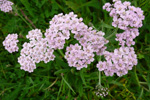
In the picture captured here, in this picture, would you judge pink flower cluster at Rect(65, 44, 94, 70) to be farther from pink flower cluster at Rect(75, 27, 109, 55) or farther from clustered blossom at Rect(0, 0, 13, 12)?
clustered blossom at Rect(0, 0, 13, 12)

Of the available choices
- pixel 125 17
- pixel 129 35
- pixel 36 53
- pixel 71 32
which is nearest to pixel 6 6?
pixel 36 53

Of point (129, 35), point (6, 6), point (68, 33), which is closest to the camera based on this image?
point (68, 33)

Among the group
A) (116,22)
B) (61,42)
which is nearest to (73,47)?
(61,42)

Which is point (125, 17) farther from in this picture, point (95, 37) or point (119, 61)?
point (119, 61)

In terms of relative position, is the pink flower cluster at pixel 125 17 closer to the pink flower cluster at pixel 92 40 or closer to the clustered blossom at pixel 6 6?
the pink flower cluster at pixel 92 40

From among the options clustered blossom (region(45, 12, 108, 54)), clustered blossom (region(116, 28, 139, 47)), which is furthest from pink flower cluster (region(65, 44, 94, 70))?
clustered blossom (region(116, 28, 139, 47))

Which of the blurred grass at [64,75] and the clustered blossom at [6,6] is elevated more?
the clustered blossom at [6,6]

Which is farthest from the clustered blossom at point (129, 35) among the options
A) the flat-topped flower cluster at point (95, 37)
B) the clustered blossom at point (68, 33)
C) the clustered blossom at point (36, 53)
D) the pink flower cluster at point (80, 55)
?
the clustered blossom at point (36, 53)

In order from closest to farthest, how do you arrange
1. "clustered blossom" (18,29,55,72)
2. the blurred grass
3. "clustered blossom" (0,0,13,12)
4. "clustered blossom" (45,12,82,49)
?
"clustered blossom" (45,12,82,49), "clustered blossom" (18,29,55,72), "clustered blossom" (0,0,13,12), the blurred grass

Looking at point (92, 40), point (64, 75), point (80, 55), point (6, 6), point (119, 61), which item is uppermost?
point (6, 6)
